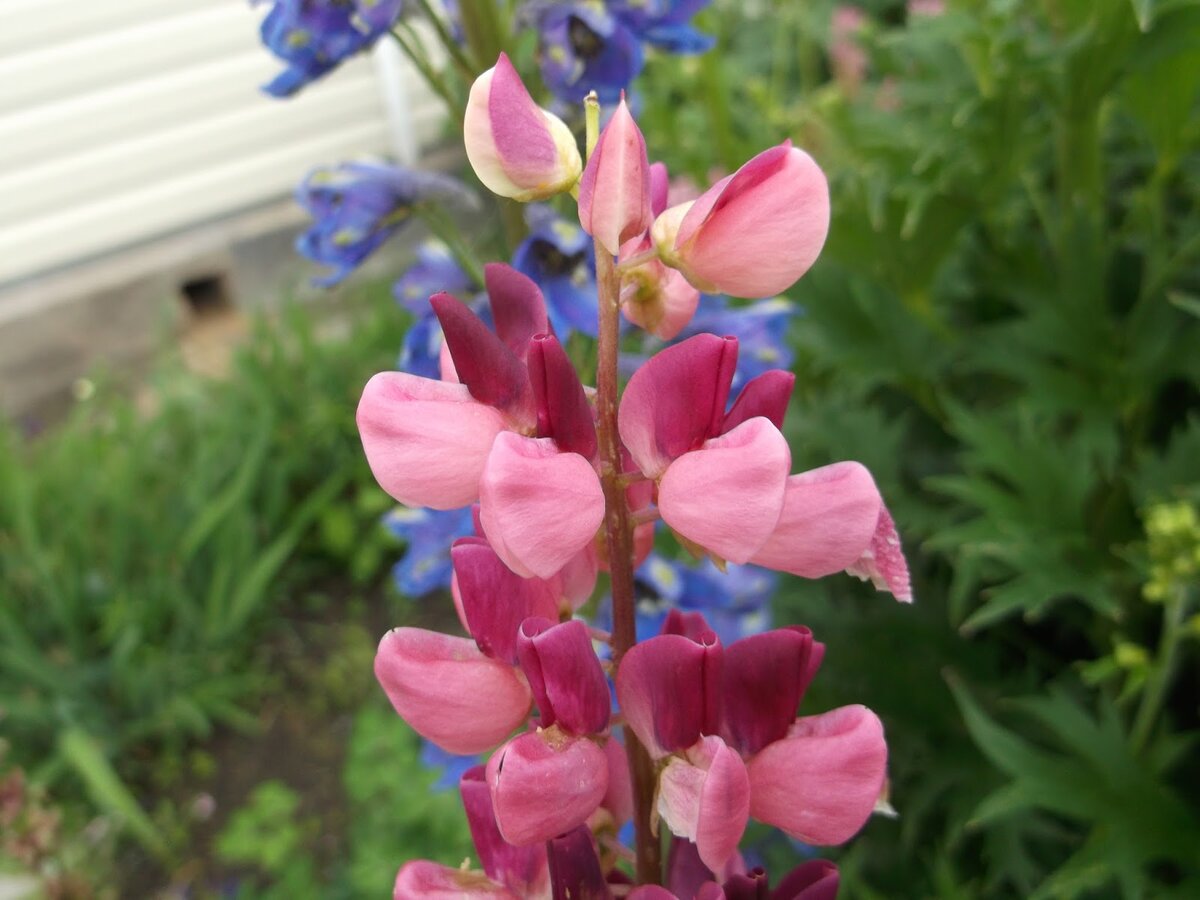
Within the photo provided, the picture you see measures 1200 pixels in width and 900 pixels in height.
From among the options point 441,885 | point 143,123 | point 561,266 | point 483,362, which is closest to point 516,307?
point 483,362

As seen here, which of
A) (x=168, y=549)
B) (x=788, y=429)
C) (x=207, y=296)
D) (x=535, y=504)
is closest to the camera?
(x=535, y=504)

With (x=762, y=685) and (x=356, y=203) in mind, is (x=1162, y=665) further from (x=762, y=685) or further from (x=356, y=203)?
(x=356, y=203)

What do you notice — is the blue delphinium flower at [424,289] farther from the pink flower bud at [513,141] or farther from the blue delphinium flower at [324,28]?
the pink flower bud at [513,141]

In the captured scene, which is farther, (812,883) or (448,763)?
(448,763)

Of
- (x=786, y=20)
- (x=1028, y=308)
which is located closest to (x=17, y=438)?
(x=786, y=20)

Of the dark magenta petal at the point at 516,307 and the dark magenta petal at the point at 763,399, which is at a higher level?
the dark magenta petal at the point at 516,307

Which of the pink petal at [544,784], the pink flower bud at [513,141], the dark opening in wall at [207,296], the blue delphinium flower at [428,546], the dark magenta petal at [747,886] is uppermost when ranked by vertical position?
the pink flower bud at [513,141]

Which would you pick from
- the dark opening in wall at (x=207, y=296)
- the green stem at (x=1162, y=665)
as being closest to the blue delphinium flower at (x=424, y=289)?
the green stem at (x=1162, y=665)
